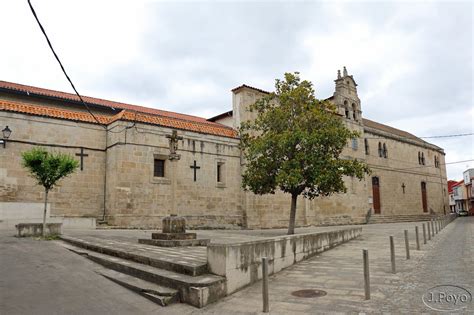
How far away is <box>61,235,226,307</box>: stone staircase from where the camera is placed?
221 inches

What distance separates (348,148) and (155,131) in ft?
61.2

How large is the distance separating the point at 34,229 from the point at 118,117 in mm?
7470

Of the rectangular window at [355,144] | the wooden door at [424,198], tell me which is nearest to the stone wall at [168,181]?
the rectangular window at [355,144]

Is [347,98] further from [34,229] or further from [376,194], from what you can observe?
[34,229]

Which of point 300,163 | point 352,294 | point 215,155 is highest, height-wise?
point 215,155

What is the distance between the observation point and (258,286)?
678 cm

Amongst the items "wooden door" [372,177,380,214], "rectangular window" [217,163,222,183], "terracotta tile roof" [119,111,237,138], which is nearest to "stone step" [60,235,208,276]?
"terracotta tile roof" [119,111,237,138]

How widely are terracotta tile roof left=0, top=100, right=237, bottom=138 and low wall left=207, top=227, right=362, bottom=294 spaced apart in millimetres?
12263

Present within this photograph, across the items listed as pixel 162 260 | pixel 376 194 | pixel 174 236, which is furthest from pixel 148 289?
pixel 376 194

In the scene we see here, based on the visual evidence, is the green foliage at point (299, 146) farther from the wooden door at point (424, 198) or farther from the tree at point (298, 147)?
the wooden door at point (424, 198)

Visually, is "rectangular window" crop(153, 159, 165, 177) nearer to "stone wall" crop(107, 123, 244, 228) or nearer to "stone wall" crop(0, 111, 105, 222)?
"stone wall" crop(107, 123, 244, 228)

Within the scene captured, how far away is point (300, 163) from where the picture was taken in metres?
14.5

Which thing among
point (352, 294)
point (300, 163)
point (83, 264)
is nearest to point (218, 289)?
point (352, 294)

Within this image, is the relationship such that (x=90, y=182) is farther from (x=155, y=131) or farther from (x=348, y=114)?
(x=348, y=114)
